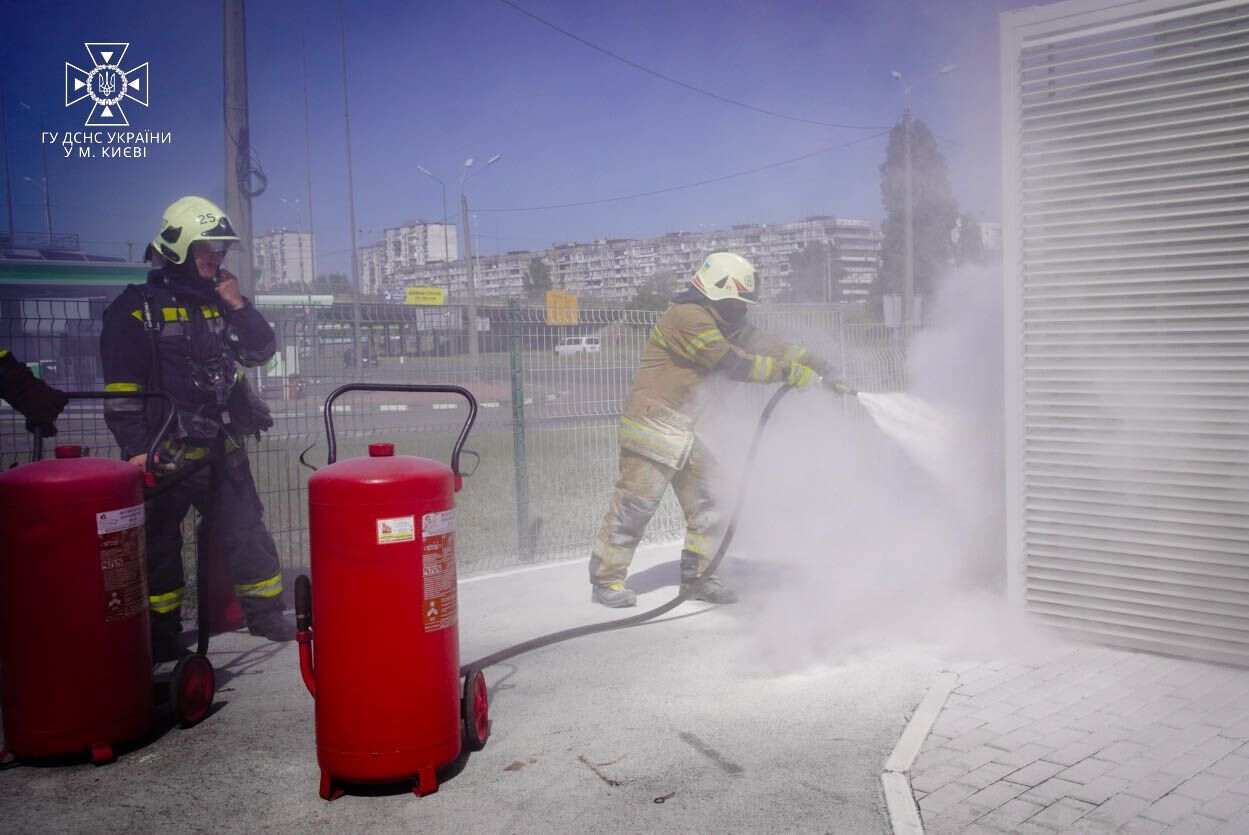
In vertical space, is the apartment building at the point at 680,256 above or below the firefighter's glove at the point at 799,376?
above

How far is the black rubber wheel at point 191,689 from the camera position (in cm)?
430

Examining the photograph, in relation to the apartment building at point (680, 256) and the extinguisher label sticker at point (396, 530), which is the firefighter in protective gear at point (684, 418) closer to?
the extinguisher label sticker at point (396, 530)

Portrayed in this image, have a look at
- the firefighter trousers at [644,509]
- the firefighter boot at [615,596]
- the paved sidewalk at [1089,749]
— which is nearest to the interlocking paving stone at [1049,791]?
the paved sidewalk at [1089,749]

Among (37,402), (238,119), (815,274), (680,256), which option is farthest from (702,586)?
(680,256)

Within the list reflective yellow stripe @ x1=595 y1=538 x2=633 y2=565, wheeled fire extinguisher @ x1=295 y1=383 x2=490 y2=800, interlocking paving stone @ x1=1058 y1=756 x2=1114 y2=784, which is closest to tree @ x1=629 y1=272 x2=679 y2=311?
reflective yellow stripe @ x1=595 y1=538 x2=633 y2=565

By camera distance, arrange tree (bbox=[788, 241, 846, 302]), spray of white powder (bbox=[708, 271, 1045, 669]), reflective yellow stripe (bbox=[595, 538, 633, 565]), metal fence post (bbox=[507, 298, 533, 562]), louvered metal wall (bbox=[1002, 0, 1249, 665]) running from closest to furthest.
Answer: louvered metal wall (bbox=[1002, 0, 1249, 665]), spray of white powder (bbox=[708, 271, 1045, 669]), reflective yellow stripe (bbox=[595, 538, 633, 565]), metal fence post (bbox=[507, 298, 533, 562]), tree (bbox=[788, 241, 846, 302])

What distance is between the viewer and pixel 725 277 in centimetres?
638

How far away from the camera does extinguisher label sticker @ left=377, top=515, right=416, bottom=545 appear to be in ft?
11.4

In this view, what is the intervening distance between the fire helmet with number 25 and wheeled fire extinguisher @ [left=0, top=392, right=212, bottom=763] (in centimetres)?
167

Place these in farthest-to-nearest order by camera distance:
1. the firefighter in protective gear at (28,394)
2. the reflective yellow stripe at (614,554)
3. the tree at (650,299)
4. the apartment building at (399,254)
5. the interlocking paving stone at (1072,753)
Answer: the apartment building at (399,254) → the tree at (650,299) → the reflective yellow stripe at (614,554) → the firefighter in protective gear at (28,394) → the interlocking paving stone at (1072,753)

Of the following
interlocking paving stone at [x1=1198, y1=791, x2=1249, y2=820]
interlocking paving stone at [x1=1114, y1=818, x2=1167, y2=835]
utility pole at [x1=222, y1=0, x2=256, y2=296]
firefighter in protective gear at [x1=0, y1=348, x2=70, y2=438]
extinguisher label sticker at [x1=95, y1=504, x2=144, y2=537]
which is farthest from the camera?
utility pole at [x1=222, y1=0, x2=256, y2=296]

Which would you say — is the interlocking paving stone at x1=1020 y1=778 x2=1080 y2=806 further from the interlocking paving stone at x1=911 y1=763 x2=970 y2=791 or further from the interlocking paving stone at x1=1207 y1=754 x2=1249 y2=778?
the interlocking paving stone at x1=1207 y1=754 x2=1249 y2=778

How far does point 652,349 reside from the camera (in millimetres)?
6582

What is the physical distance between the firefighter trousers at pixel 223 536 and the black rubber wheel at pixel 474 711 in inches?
76.4
